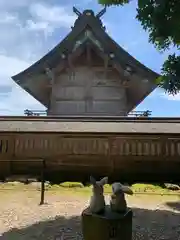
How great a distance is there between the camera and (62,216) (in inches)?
268

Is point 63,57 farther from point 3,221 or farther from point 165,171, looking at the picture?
point 3,221

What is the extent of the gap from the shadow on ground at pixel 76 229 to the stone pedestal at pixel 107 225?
1.37 m

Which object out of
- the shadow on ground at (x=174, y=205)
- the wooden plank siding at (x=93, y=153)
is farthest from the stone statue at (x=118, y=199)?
the wooden plank siding at (x=93, y=153)

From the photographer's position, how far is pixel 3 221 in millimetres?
6477

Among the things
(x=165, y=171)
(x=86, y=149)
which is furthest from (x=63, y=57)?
(x=165, y=171)

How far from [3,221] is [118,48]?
42.5ft

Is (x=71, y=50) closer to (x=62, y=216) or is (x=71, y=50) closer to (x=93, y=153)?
(x=93, y=153)

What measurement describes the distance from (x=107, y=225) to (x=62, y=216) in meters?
2.99

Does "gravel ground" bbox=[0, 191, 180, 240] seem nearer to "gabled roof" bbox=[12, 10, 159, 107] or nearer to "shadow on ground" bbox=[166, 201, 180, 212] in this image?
"shadow on ground" bbox=[166, 201, 180, 212]

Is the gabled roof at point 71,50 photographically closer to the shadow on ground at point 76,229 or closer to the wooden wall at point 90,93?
the wooden wall at point 90,93

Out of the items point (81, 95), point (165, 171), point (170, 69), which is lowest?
point (165, 171)

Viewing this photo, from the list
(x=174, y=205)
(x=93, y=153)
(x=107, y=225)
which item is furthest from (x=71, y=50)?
(x=107, y=225)

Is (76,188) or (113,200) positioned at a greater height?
(113,200)

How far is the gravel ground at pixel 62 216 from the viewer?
5.64 metres
